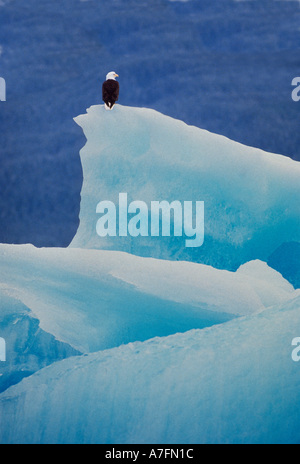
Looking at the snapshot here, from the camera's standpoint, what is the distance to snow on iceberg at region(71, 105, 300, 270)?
2.20 m

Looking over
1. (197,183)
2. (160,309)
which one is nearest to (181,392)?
(160,309)

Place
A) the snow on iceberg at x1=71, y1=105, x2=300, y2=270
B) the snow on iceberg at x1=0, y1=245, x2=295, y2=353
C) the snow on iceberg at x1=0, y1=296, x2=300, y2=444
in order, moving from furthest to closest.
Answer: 1. the snow on iceberg at x1=71, y1=105, x2=300, y2=270
2. the snow on iceberg at x1=0, y1=245, x2=295, y2=353
3. the snow on iceberg at x1=0, y1=296, x2=300, y2=444

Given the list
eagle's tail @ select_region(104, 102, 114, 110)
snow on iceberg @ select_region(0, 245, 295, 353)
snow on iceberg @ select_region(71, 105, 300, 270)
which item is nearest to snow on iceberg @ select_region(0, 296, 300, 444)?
snow on iceberg @ select_region(0, 245, 295, 353)

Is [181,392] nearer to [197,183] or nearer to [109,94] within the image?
[197,183]

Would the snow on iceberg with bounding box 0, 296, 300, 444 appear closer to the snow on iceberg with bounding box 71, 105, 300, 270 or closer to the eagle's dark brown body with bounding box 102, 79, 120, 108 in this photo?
the snow on iceberg with bounding box 71, 105, 300, 270

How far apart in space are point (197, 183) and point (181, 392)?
0.91m

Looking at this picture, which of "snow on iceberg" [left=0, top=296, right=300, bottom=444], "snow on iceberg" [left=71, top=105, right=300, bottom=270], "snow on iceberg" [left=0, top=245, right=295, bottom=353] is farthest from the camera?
"snow on iceberg" [left=71, top=105, right=300, bottom=270]

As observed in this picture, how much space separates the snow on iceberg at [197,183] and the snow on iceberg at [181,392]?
0.51 meters

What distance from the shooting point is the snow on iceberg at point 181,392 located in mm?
1614

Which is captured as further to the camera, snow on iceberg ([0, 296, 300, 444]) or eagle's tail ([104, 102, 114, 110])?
eagle's tail ([104, 102, 114, 110])

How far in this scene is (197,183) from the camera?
87.6 inches

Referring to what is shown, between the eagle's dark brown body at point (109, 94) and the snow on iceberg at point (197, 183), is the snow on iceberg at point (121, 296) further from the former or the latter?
the eagle's dark brown body at point (109, 94)

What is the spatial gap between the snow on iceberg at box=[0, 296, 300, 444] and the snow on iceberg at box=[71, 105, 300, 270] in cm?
51
